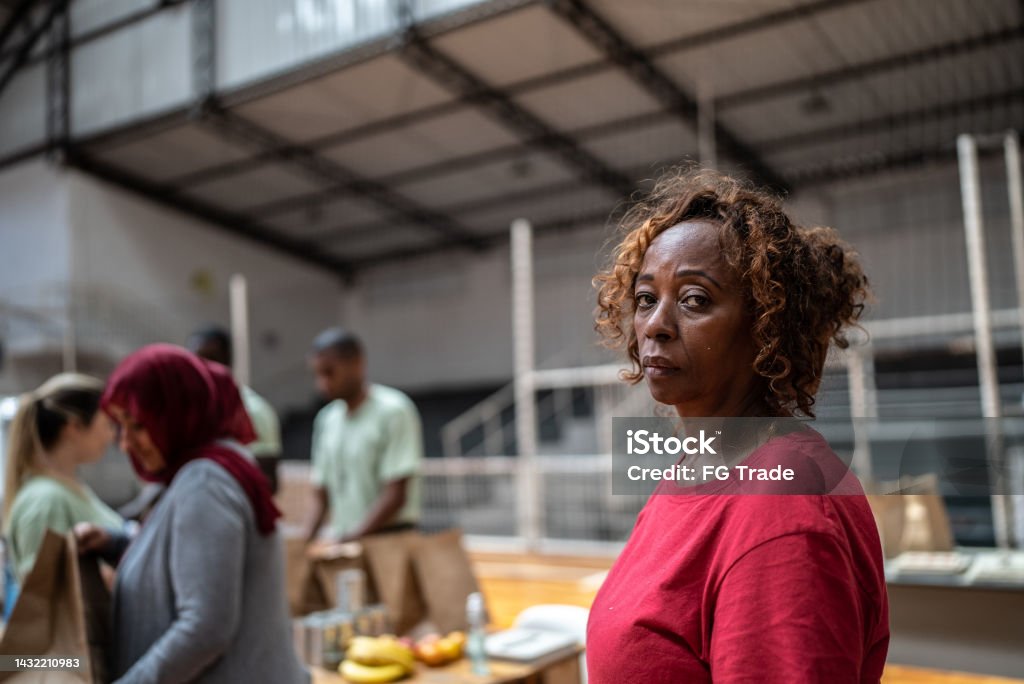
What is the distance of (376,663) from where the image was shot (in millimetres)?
1923

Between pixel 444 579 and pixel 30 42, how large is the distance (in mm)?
12309

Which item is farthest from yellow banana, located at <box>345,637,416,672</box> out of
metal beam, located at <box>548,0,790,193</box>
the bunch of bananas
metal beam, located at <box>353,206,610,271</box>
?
metal beam, located at <box>353,206,610,271</box>

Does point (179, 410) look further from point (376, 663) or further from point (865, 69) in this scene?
point (865, 69)

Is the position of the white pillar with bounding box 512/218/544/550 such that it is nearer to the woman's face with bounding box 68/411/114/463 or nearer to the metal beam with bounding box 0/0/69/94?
the woman's face with bounding box 68/411/114/463

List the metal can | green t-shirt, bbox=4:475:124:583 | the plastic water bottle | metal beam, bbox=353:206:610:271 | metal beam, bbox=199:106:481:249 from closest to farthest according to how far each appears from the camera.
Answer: green t-shirt, bbox=4:475:124:583
the plastic water bottle
the metal can
metal beam, bbox=199:106:481:249
metal beam, bbox=353:206:610:271

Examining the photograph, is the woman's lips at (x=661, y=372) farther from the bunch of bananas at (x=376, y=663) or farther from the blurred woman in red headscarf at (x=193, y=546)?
the bunch of bananas at (x=376, y=663)

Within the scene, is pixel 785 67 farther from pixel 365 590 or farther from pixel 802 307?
pixel 802 307

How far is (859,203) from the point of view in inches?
468

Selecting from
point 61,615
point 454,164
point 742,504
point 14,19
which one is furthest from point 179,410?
point 14,19

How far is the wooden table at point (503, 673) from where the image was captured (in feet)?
6.31

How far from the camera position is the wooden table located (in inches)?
75.7

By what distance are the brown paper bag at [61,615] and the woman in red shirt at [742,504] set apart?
3.11ft

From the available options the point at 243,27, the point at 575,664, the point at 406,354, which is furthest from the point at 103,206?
the point at 575,664

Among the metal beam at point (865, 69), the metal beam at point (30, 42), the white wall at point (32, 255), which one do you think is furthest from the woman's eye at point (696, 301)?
the metal beam at point (30, 42)
